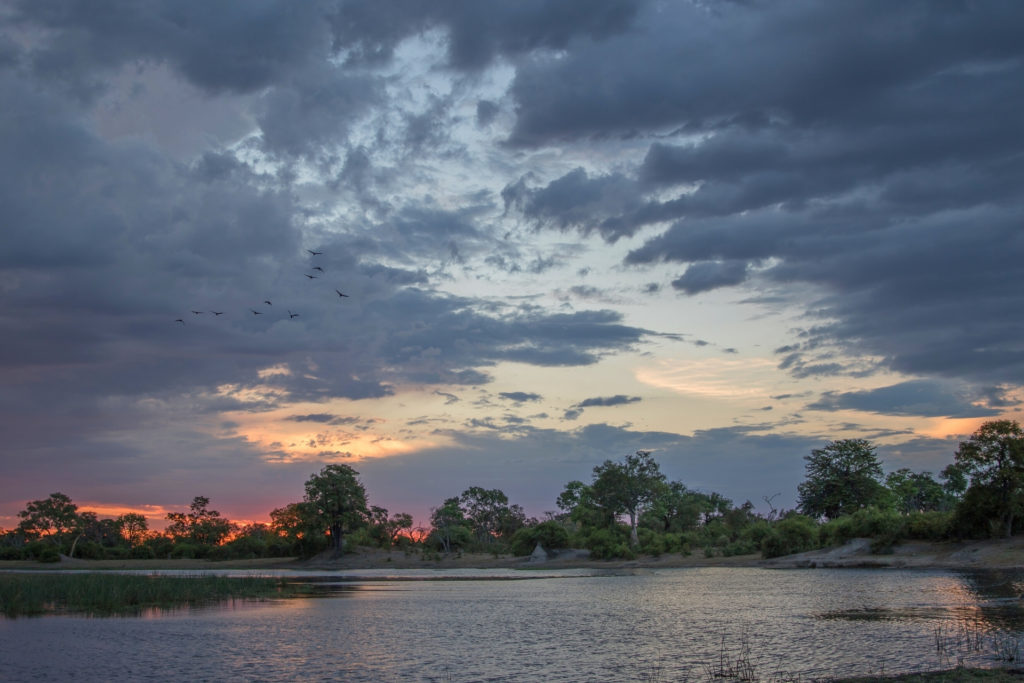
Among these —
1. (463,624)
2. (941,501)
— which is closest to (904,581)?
(463,624)

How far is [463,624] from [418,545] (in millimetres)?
117149

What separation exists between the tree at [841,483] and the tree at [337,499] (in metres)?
78.2

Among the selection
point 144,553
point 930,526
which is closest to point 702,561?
point 930,526

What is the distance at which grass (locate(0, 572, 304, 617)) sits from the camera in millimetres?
50094

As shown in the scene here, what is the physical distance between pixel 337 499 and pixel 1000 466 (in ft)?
332

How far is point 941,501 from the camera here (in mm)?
169000

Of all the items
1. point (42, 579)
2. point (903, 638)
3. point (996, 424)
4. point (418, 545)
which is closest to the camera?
point (903, 638)

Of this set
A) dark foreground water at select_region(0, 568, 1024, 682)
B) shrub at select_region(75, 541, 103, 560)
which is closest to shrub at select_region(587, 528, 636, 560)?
dark foreground water at select_region(0, 568, 1024, 682)

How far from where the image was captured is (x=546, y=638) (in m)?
33.9

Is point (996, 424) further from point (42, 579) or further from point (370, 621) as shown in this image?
point (42, 579)

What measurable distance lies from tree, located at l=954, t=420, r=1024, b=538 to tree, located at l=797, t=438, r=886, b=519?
130 feet

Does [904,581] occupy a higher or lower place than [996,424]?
lower

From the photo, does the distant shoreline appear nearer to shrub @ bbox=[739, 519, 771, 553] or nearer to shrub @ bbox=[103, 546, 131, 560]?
shrub @ bbox=[739, 519, 771, 553]

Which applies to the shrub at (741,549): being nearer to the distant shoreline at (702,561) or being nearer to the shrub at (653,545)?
the distant shoreline at (702,561)
